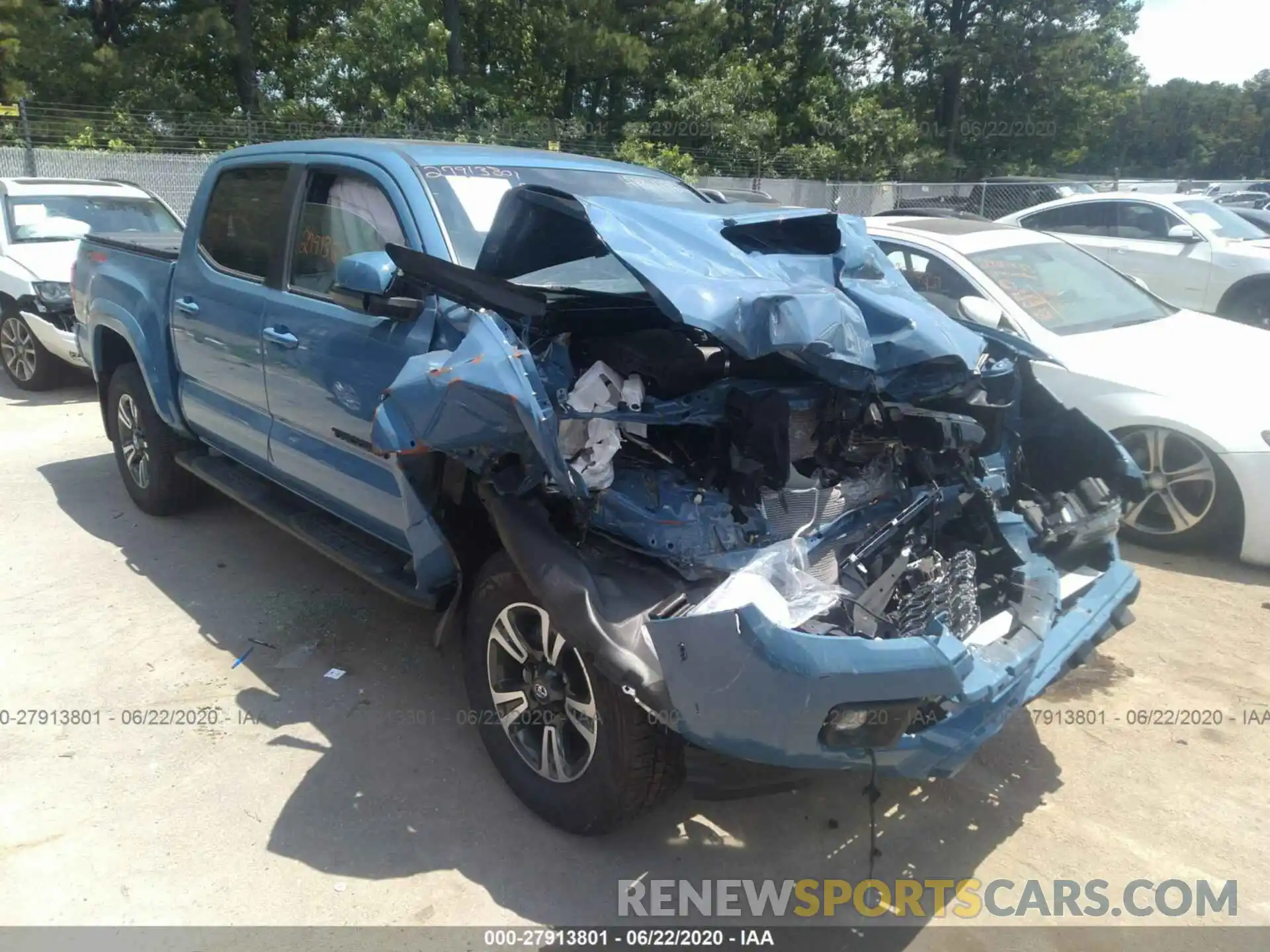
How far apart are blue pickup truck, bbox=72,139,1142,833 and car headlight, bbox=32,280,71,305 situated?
220 inches

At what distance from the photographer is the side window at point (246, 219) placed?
13.9 ft

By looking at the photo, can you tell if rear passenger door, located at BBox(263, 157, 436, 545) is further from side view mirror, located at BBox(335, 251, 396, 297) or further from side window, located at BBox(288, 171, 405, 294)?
side view mirror, located at BBox(335, 251, 396, 297)

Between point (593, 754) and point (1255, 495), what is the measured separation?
3.83 metres

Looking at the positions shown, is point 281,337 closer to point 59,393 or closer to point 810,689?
point 810,689

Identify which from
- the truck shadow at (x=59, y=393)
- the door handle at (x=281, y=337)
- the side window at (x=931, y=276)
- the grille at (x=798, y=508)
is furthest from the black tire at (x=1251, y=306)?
the truck shadow at (x=59, y=393)

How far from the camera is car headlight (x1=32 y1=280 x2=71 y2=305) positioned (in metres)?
8.40

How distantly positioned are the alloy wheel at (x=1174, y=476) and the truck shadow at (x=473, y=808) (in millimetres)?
2021

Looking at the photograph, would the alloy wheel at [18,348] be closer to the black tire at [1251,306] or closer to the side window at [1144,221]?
the side window at [1144,221]

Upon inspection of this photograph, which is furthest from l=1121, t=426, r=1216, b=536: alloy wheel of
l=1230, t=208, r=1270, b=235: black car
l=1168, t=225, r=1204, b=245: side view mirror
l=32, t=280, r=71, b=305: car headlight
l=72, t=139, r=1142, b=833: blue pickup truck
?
l=1230, t=208, r=1270, b=235: black car

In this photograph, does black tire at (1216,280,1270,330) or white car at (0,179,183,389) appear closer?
white car at (0,179,183,389)

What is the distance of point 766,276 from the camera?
2.79 metres

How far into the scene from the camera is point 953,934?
107 inches

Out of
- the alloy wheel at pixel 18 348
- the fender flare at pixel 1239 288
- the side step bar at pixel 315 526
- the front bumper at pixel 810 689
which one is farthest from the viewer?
the fender flare at pixel 1239 288

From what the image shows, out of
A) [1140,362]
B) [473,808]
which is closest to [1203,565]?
[1140,362]
